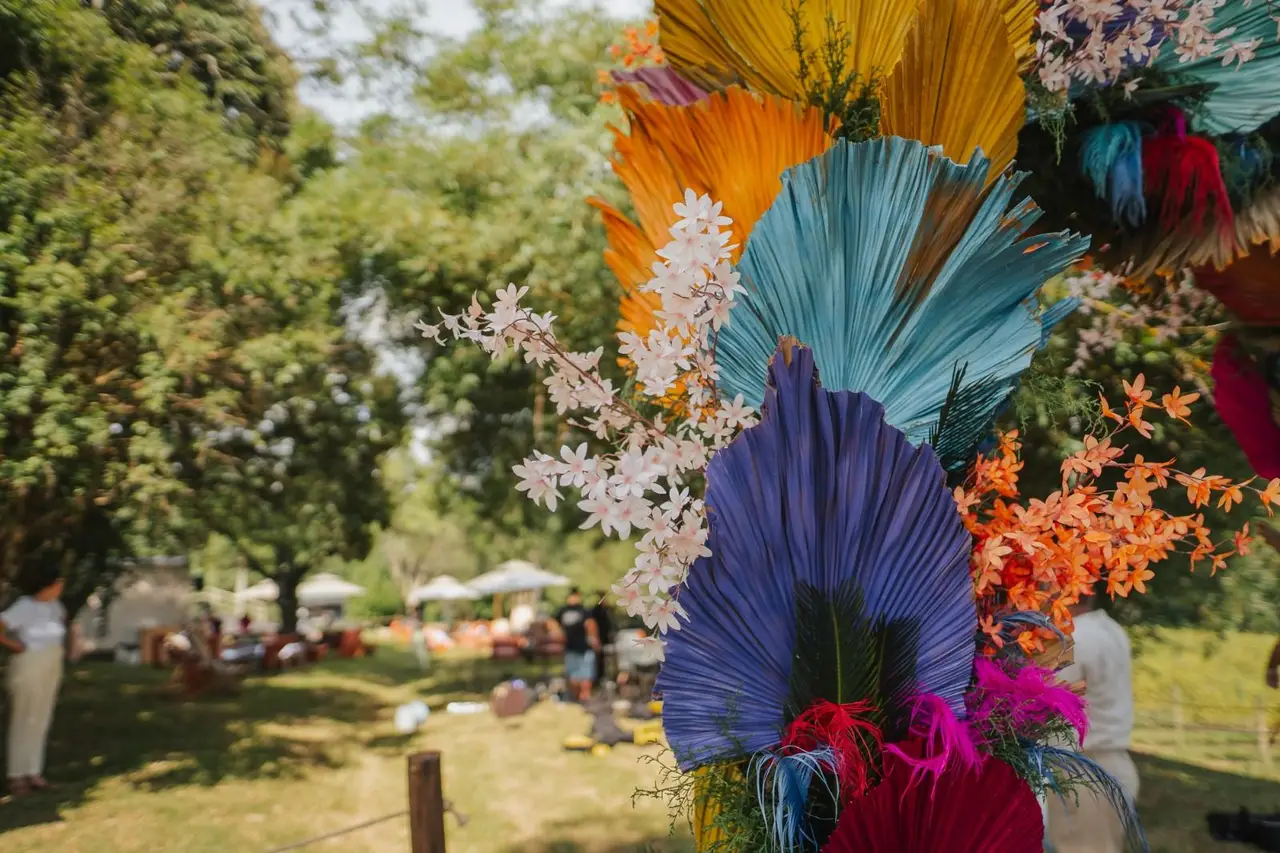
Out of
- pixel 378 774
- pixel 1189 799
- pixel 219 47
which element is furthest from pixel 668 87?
pixel 378 774

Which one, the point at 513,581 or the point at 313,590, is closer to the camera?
the point at 513,581

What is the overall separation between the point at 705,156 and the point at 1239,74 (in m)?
1.84

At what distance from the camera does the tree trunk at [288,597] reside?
27062mm

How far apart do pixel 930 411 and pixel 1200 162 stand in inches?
67.8

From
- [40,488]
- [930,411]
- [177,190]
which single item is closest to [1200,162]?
[930,411]

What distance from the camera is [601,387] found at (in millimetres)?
1832

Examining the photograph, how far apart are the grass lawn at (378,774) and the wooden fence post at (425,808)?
1085 mm

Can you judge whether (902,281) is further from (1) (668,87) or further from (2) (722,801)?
(2) (722,801)

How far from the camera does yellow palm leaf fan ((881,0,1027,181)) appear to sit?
1919 mm

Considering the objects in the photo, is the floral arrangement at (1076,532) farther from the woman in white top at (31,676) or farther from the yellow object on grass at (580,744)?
the yellow object on grass at (580,744)

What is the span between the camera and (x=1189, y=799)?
8141 mm

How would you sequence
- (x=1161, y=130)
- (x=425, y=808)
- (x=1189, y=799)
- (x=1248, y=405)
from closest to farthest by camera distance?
(x=1161, y=130)
(x=1248, y=405)
(x=425, y=808)
(x=1189, y=799)

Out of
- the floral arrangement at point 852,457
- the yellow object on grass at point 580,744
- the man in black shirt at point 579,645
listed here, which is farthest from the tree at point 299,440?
the floral arrangement at point 852,457

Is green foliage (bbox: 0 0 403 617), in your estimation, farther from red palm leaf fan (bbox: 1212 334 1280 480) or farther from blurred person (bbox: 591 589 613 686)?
red palm leaf fan (bbox: 1212 334 1280 480)
